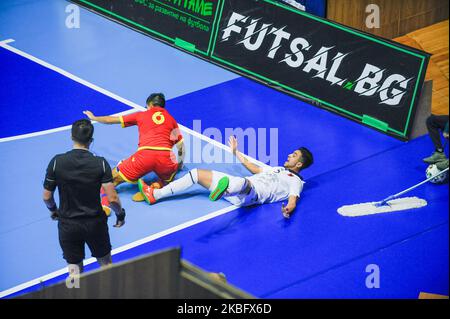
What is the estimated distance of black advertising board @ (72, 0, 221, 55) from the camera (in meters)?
13.9

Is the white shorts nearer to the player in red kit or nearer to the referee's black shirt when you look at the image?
the player in red kit

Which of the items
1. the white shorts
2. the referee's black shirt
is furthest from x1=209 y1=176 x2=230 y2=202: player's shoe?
the referee's black shirt

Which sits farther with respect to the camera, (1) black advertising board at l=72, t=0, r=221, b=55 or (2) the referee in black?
(1) black advertising board at l=72, t=0, r=221, b=55

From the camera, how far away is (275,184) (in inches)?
436

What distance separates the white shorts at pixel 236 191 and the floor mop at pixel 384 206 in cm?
115

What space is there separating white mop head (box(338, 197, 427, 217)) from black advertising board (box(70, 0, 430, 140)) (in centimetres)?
160

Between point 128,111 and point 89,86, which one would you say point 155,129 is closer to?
point 128,111

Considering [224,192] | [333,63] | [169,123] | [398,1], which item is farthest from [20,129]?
[398,1]

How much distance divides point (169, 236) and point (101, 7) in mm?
6157

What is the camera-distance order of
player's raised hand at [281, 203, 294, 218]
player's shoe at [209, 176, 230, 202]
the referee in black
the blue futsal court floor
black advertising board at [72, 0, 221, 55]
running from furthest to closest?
black advertising board at [72, 0, 221, 55]
player's raised hand at [281, 203, 294, 218]
player's shoe at [209, 176, 230, 202]
the blue futsal court floor
the referee in black

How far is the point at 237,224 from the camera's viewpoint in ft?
35.6

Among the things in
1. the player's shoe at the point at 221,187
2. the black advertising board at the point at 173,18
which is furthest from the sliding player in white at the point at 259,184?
the black advertising board at the point at 173,18

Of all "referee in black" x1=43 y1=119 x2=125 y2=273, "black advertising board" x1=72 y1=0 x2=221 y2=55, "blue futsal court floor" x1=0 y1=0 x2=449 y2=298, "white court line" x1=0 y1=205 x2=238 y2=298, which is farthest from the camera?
"black advertising board" x1=72 y1=0 x2=221 y2=55
